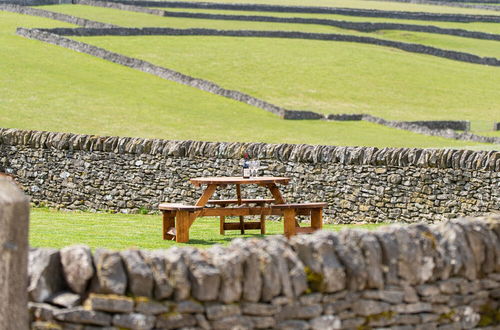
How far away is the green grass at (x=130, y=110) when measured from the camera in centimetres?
3694

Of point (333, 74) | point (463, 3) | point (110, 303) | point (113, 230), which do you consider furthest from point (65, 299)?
point (463, 3)

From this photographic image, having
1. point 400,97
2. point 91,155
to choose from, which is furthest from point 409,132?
point 91,155

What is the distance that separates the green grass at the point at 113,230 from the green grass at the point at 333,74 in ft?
95.0

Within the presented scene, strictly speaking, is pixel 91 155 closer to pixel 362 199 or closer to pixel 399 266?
pixel 362 199

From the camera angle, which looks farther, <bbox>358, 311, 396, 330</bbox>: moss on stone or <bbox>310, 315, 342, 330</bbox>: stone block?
<bbox>358, 311, 396, 330</bbox>: moss on stone

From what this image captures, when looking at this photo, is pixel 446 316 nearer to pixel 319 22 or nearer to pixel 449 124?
pixel 449 124

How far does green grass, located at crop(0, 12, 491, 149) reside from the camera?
3694cm

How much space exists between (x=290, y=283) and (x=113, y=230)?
391 inches

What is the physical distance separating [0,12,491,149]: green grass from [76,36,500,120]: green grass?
440 centimetres

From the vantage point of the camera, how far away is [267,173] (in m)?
20.2

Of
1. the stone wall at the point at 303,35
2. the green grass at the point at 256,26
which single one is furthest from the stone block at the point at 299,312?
the green grass at the point at 256,26

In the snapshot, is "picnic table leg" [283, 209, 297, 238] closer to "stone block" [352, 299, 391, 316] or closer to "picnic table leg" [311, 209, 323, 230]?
"picnic table leg" [311, 209, 323, 230]

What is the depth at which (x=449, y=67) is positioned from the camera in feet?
227

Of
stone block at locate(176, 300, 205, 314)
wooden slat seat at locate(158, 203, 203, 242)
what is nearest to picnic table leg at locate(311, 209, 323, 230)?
wooden slat seat at locate(158, 203, 203, 242)
